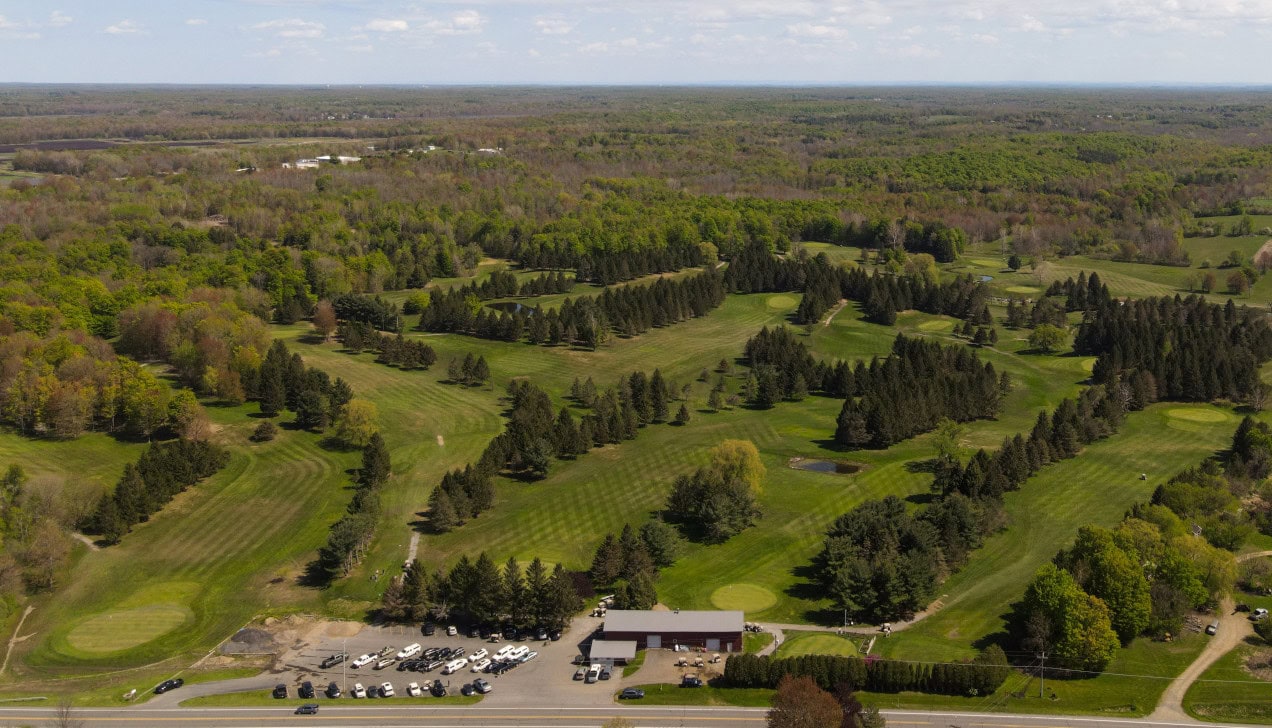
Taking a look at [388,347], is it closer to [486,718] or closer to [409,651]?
[409,651]

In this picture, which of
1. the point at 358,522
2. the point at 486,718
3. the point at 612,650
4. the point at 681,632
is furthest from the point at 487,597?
the point at 358,522

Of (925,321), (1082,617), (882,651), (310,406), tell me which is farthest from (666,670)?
(925,321)

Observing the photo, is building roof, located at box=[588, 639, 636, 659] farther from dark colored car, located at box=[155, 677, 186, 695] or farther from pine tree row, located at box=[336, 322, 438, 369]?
pine tree row, located at box=[336, 322, 438, 369]

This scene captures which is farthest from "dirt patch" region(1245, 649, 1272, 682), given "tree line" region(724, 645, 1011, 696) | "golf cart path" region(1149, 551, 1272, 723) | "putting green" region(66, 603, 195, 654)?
"putting green" region(66, 603, 195, 654)

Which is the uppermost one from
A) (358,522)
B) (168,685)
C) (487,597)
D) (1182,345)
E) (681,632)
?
(1182,345)

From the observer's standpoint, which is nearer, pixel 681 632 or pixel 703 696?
pixel 703 696

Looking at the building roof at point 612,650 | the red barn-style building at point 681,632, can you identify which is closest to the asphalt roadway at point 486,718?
the building roof at point 612,650
